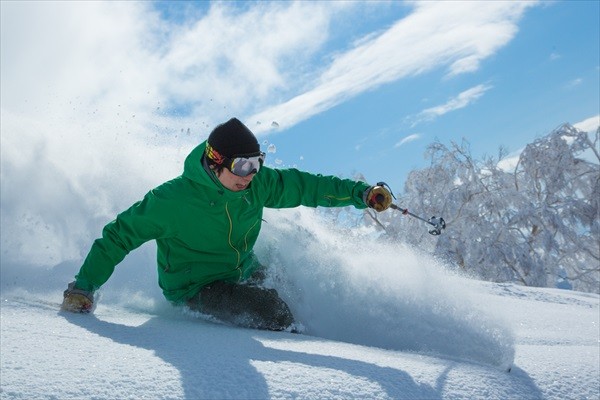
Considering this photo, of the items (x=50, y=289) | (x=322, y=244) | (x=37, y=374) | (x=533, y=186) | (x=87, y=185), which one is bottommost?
(x=37, y=374)

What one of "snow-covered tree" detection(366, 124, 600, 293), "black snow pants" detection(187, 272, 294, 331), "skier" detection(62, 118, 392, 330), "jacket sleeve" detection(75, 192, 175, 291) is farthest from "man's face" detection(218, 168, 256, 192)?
"snow-covered tree" detection(366, 124, 600, 293)

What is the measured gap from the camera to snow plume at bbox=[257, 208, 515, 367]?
8.32 feet

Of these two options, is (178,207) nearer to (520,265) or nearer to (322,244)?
(322,244)

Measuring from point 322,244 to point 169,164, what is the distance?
1943 mm

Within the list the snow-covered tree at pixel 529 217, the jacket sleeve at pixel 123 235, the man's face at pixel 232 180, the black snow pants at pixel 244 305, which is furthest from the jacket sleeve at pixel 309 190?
the snow-covered tree at pixel 529 217

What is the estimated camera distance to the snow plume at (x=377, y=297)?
8.32 feet

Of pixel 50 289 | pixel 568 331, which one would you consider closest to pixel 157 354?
pixel 50 289

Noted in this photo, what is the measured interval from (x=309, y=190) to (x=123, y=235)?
3.62ft

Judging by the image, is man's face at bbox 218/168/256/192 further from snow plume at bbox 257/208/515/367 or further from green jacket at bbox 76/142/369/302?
snow plume at bbox 257/208/515/367

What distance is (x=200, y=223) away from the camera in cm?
290

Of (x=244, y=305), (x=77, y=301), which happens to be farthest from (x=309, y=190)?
(x=77, y=301)

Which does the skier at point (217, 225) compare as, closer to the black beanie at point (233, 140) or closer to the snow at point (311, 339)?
the black beanie at point (233, 140)

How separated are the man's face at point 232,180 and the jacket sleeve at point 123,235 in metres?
0.33

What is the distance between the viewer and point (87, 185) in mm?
4773
